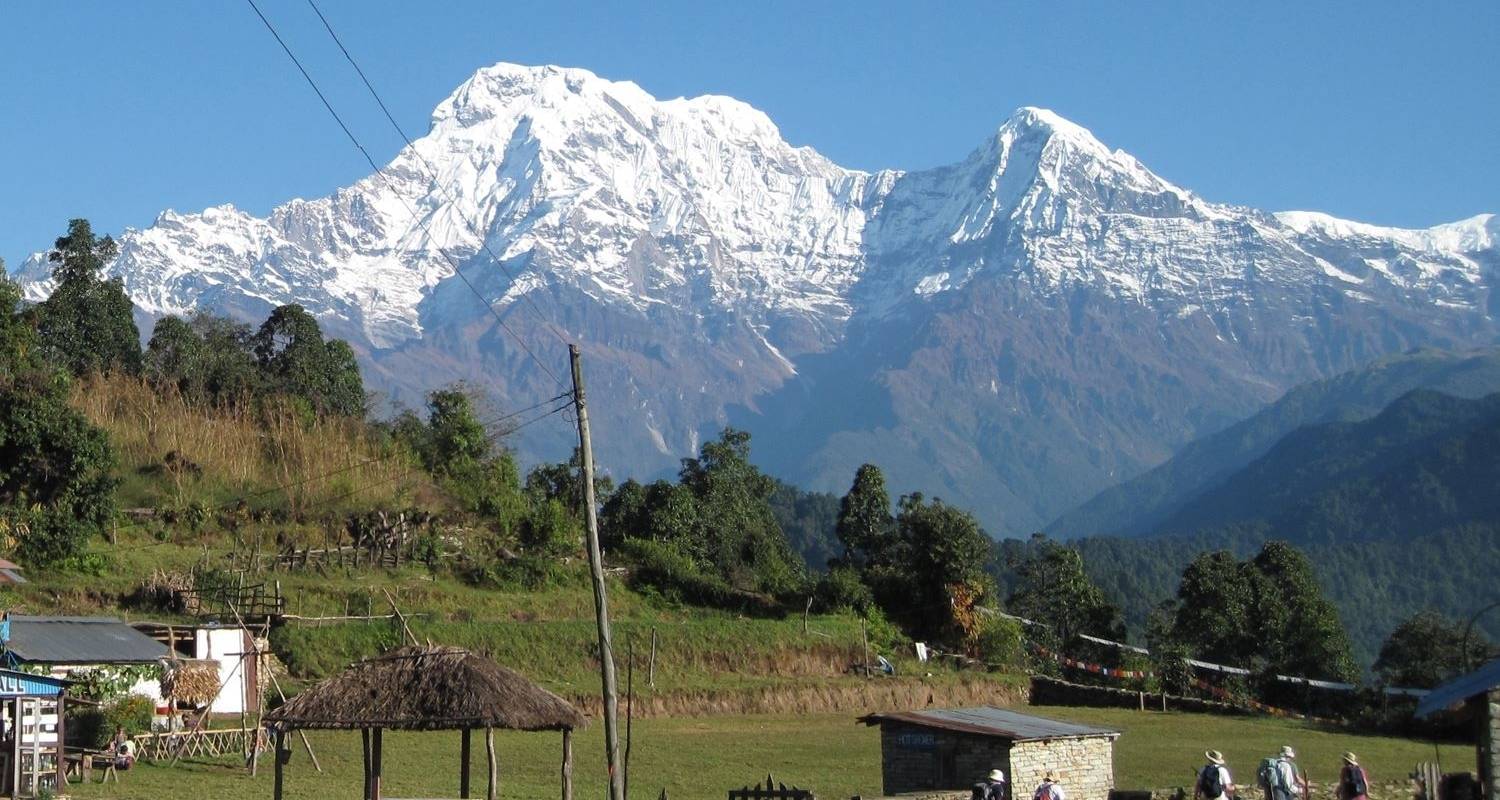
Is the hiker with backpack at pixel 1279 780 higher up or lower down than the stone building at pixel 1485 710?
lower down

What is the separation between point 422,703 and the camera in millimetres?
25922

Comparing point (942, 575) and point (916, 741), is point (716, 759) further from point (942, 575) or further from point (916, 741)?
point (942, 575)

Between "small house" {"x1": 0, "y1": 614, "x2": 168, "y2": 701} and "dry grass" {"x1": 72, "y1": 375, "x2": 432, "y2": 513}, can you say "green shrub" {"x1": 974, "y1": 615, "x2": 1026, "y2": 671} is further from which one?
"small house" {"x1": 0, "y1": 614, "x2": 168, "y2": 701}

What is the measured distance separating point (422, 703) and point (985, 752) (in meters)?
10.9

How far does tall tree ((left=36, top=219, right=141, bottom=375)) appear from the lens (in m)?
68.0

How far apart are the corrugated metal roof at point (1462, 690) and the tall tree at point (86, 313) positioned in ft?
182

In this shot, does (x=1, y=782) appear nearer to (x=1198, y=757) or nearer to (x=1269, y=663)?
(x=1198, y=757)

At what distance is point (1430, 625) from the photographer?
78938 mm

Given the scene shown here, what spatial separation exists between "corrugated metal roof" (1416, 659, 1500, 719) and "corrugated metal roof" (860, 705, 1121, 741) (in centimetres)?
913

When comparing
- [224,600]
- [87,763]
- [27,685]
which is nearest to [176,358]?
[224,600]

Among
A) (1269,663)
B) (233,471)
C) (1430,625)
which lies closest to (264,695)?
(233,471)

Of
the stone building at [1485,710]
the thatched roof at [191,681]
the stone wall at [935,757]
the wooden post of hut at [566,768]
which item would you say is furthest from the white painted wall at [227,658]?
the stone building at [1485,710]

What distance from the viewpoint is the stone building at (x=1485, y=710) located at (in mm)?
21828

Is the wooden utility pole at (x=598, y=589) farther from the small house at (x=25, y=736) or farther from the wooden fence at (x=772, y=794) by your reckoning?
the small house at (x=25, y=736)
